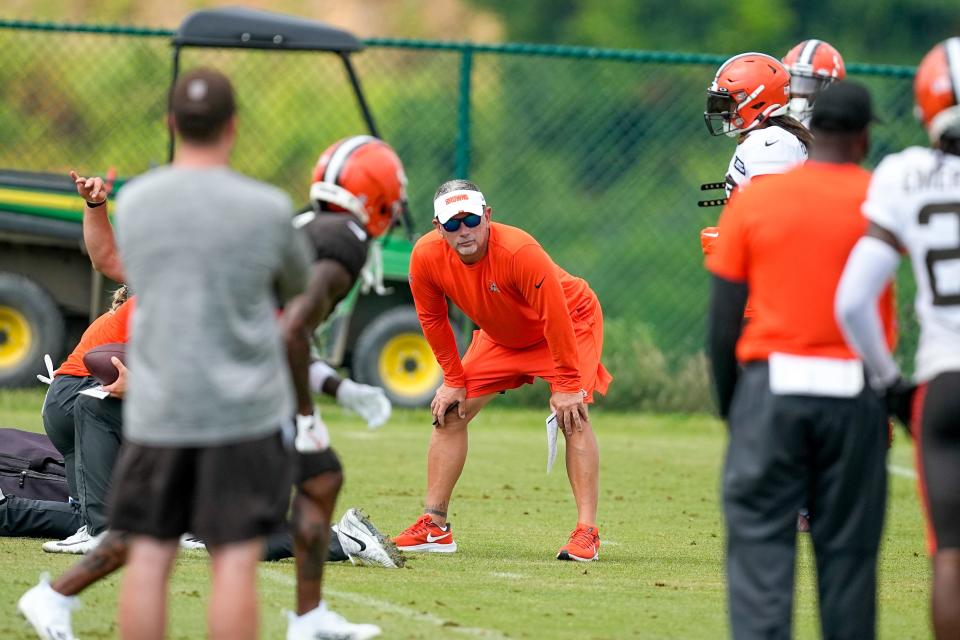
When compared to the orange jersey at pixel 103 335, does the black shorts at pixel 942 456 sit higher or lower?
lower

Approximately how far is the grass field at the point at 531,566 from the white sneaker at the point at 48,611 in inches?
8.0

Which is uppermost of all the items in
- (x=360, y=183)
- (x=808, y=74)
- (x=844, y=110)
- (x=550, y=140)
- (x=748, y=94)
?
(x=550, y=140)

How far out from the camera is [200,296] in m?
4.48

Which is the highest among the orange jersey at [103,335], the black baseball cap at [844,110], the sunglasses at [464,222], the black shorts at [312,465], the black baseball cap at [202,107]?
the sunglasses at [464,222]

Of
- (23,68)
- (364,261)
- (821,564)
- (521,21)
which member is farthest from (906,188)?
(521,21)

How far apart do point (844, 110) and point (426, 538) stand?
146 inches

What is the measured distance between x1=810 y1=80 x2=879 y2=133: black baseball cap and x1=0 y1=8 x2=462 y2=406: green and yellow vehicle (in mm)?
8770

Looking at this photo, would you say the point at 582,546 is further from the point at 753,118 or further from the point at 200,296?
the point at 200,296

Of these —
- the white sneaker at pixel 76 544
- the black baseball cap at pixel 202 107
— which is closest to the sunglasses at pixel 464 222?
the white sneaker at pixel 76 544

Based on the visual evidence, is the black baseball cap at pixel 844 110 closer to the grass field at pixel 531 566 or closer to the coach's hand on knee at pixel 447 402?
the grass field at pixel 531 566

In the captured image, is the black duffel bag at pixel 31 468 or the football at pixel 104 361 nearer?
the football at pixel 104 361

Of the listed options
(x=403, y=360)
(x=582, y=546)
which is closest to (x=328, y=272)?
(x=582, y=546)

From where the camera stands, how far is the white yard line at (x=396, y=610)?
19.6 ft

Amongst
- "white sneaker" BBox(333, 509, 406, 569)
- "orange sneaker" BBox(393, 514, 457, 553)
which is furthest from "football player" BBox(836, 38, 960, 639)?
"orange sneaker" BBox(393, 514, 457, 553)
